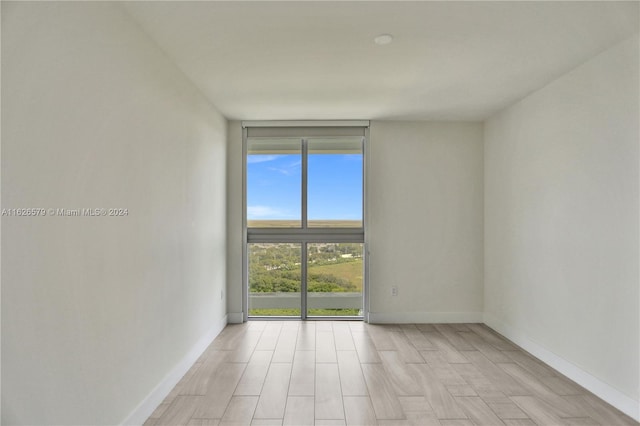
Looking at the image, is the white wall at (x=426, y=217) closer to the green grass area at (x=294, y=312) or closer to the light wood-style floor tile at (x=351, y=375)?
the green grass area at (x=294, y=312)

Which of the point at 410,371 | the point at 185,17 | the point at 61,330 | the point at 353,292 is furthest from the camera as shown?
the point at 353,292

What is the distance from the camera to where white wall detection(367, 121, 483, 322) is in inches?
181

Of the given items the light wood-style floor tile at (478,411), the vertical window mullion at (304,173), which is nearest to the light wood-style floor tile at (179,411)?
the light wood-style floor tile at (478,411)

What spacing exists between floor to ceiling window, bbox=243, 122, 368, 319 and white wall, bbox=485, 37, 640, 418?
1.79 meters

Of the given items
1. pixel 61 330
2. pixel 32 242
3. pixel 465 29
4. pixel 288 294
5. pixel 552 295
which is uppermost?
pixel 465 29

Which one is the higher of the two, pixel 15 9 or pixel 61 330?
pixel 15 9

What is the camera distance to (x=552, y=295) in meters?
3.19

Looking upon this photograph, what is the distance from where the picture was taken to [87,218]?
177cm

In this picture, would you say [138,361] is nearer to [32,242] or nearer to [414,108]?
[32,242]

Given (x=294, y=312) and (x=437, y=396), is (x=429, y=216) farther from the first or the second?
(x=437, y=396)

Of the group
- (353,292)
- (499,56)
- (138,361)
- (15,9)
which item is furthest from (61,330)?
(353,292)

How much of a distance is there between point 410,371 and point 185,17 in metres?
3.12

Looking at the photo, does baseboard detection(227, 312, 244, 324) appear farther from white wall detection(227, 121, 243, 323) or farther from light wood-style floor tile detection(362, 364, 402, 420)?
light wood-style floor tile detection(362, 364, 402, 420)

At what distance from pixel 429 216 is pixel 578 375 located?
7.39ft
